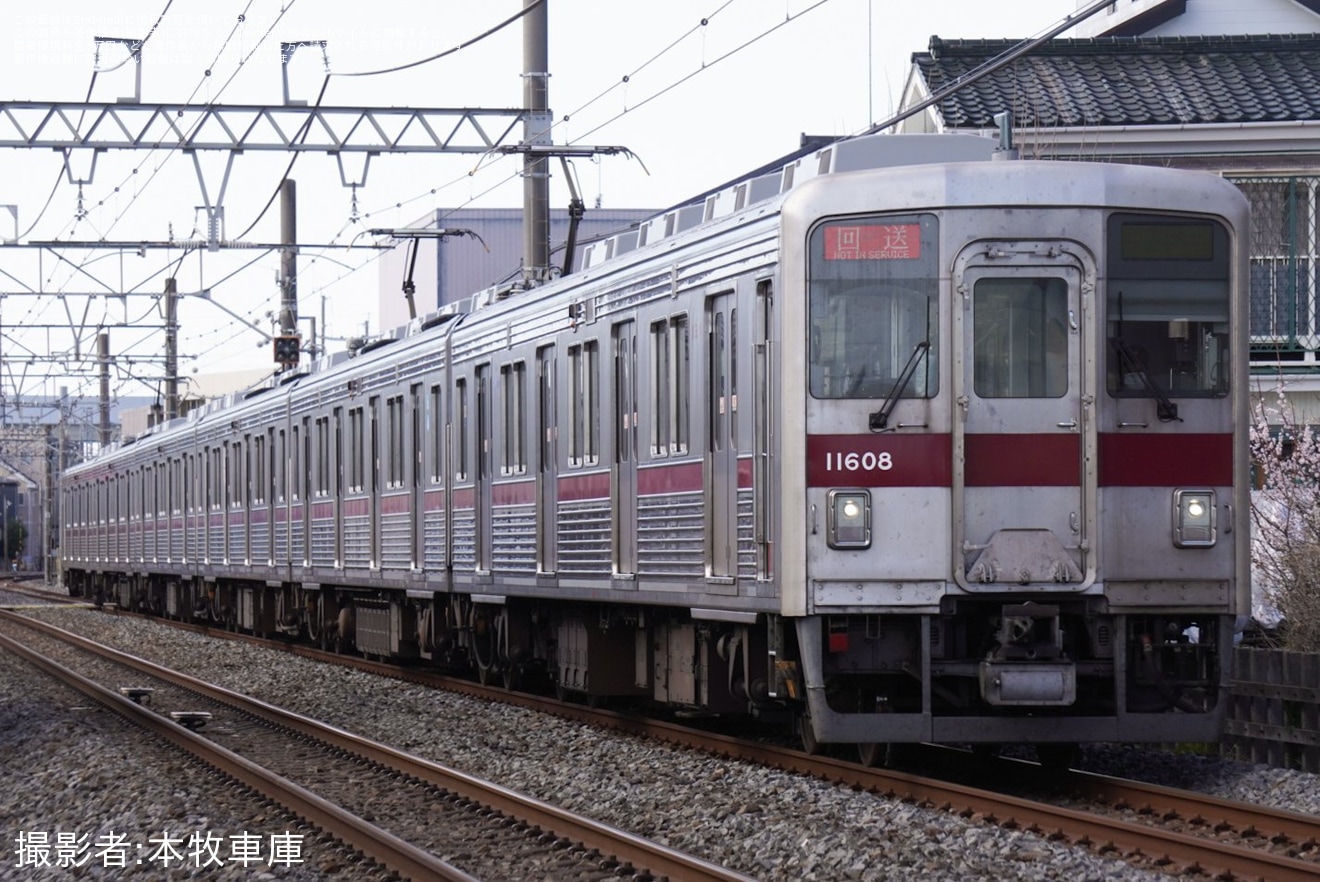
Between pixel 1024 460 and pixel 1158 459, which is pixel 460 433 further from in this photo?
pixel 1158 459

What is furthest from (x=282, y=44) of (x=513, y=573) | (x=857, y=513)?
(x=857, y=513)

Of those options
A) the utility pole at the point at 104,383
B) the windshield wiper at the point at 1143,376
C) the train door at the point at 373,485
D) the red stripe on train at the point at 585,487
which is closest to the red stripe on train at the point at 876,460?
the windshield wiper at the point at 1143,376

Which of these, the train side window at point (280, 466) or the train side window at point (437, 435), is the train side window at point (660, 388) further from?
the train side window at point (280, 466)

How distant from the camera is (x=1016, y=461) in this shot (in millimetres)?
9578

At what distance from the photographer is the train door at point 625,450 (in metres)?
12.3

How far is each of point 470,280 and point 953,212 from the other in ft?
146

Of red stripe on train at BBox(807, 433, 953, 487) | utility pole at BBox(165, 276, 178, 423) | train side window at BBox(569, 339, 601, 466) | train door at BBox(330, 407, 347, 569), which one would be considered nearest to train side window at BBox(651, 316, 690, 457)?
train side window at BBox(569, 339, 601, 466)

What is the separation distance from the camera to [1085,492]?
956cm

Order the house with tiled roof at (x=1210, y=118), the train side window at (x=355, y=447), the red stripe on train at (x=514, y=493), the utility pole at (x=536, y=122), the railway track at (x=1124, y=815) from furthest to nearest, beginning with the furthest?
the train side window at (x=355, y=447) < the utility pole at (x=536, y=122) < the house with tiled roof at (x=1210, y=118) < the red stripe on train at (x=514, y=493) < the railway track at (x=1124, y=815)

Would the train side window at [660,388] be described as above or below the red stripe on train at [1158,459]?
above

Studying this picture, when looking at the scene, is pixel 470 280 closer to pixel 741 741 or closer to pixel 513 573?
pixel 513 573

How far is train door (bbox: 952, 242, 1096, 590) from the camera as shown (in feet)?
31.2

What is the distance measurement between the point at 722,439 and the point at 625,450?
5.75ft

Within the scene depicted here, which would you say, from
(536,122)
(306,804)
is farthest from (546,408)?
(536,122)
